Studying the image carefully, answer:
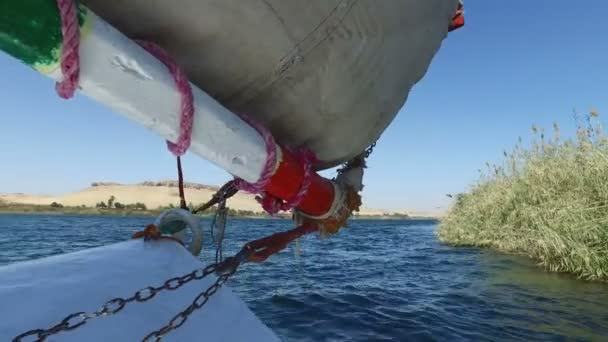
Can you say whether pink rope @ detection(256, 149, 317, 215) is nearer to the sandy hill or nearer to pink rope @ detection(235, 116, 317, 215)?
pink rope @ detection(235, 116, 317, 215)

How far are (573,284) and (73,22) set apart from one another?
12174 millimetres

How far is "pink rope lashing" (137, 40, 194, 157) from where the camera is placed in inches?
47.4

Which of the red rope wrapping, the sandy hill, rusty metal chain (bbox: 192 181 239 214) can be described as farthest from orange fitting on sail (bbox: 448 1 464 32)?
the sandy hill

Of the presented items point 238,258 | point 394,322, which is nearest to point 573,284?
point 394,322

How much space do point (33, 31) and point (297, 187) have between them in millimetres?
1154

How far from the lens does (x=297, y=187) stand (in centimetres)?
182

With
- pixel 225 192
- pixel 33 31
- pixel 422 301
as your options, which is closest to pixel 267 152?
pixel 33 31

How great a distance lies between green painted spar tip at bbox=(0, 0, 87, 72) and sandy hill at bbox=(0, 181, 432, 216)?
85530 millimetres

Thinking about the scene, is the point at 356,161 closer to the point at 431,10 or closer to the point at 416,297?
the point at 431,10

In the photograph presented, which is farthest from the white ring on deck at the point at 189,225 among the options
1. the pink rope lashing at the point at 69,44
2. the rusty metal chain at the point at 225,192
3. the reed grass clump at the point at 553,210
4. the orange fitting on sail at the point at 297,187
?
the reed grass clump at the point at 553,210

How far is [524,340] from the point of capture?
5.93 meters

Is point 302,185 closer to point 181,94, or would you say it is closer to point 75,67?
point 181,94

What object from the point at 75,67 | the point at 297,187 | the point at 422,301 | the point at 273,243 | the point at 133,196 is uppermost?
the point at 133,196

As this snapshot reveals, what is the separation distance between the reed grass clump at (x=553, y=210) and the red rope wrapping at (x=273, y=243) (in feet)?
35.5
